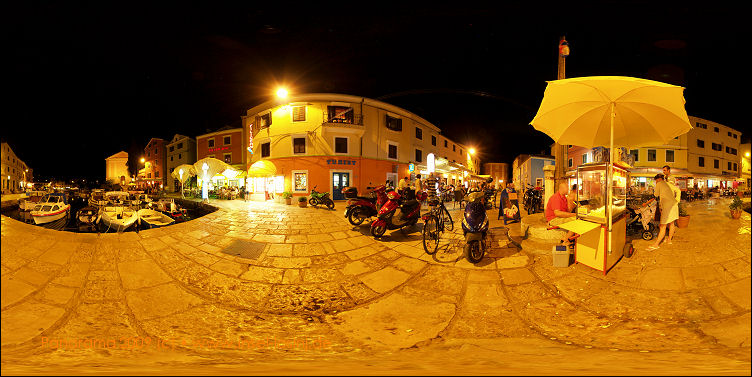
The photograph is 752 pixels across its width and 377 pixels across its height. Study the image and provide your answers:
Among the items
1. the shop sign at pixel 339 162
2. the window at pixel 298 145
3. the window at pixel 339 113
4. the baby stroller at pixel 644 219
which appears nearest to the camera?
the baby stroller at pixel 644 219

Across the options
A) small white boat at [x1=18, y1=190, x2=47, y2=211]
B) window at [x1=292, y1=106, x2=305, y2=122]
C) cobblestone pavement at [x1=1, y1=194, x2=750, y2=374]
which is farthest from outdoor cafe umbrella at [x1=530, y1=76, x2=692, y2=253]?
window at [x1=292, y1=106, x2=305, y2=122]

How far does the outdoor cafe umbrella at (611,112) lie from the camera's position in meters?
2.83

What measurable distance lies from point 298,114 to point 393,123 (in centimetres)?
623

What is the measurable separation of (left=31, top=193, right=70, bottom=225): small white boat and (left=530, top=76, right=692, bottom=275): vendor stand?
539 centimetres

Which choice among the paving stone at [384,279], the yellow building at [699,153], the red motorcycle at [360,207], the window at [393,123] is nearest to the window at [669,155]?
the yellow building at [699,153]

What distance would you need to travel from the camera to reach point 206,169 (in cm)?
384

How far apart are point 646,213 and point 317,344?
5893 mm

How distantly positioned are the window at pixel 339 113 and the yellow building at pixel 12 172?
33.3 ft

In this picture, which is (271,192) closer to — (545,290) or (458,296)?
(458,296)

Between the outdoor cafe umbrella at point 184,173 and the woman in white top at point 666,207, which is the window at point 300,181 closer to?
the outdoor cafe umbrella at point 184,173

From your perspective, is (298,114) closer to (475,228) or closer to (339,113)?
(339,113)

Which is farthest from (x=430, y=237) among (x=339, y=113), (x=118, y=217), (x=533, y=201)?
(x=339, y=113)

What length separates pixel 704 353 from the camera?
5.74ft

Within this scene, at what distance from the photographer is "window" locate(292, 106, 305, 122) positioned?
1036cm
